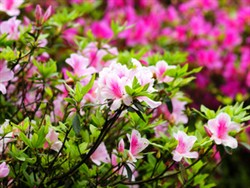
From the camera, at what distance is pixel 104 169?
5.62 ft

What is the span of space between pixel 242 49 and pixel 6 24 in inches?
84.7

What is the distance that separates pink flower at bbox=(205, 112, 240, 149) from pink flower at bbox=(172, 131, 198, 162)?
0.23ft

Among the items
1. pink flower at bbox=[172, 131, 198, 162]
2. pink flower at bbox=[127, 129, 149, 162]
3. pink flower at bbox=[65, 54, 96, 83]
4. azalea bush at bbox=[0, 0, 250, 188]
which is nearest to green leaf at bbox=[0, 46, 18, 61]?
azalea bush at bbox=[0, 0, 250, 188]

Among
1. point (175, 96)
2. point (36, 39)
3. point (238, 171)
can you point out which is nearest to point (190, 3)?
point (238, 171)

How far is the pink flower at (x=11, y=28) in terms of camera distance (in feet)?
6.09

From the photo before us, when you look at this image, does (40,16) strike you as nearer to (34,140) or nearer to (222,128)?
(34,140)

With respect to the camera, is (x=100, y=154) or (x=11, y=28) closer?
(x=100, y=154)

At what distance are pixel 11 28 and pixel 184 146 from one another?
783 mm

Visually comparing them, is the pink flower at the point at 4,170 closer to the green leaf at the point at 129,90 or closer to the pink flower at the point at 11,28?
the green leaf at the point at 129,90

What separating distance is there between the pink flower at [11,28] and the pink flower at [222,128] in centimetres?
79

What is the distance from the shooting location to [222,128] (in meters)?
1.56

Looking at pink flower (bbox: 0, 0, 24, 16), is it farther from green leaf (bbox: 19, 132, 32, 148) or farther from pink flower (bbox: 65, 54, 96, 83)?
green leaf (bbox: 19, 132, 32, 148)

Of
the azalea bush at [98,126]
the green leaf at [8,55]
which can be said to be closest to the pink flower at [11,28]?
the azalea bush at [98,126]

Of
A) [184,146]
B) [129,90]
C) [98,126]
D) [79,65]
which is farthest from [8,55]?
[184,146]
